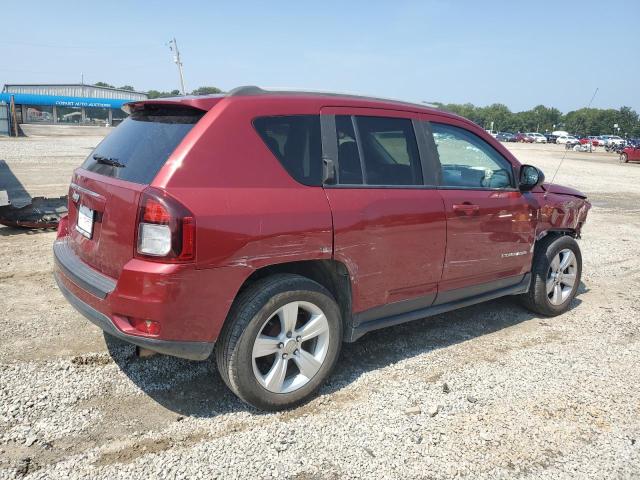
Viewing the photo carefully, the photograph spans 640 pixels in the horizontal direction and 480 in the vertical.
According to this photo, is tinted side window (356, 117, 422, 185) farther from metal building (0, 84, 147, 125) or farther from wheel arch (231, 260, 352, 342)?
metal building (0, 84, 147, 125)

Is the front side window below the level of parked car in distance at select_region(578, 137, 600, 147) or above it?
below

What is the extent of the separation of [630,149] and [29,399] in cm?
3992

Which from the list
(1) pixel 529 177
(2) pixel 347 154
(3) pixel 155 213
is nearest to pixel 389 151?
(2) pixel 347 154

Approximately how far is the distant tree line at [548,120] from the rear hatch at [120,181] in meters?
82.3

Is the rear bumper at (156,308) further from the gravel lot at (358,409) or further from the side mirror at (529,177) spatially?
the side mirror at (529,177)

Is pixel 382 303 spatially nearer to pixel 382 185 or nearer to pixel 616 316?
pixel 382 185

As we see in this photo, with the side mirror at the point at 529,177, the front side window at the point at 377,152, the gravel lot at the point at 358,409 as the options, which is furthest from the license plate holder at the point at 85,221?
the side mirror at the point at 529,177

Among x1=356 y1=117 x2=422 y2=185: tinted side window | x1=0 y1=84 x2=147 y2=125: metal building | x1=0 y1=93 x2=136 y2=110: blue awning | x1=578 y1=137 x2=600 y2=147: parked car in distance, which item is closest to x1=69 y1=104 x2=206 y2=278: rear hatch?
x1=356 y1=117 x2=422 y2=185: tinted side window

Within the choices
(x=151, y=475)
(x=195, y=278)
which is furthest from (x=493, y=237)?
(x=151, y=475)

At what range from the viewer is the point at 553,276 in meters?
4.97

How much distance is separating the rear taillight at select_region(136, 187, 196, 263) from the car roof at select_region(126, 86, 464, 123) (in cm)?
66

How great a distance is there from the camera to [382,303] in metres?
3.61

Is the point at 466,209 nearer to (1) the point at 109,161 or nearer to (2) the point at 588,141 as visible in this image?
(1) the point at 109,161

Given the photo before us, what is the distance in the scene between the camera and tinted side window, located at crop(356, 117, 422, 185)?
3508 millimetres
